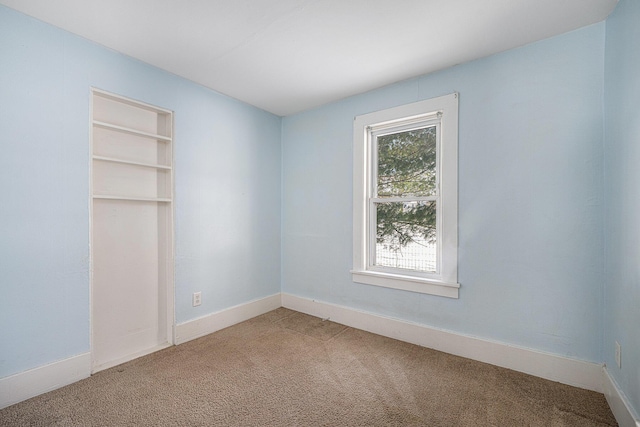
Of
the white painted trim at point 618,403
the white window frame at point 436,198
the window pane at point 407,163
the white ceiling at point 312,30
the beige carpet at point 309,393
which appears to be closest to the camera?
the white painted trim at point 618,403

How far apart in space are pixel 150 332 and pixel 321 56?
112 inches

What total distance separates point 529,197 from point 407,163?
1.06 m

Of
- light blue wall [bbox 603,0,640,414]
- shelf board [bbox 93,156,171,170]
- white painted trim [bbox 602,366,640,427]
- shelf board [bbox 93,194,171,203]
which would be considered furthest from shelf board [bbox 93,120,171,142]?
white painted trim [bbox 602,366,640,427]

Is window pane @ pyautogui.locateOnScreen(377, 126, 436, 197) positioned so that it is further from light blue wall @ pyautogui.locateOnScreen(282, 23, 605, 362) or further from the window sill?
the window sill

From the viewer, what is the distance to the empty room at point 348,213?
1.78m

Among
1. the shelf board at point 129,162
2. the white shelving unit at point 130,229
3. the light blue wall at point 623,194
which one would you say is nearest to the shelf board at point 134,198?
the white shelving unit at point 130,229

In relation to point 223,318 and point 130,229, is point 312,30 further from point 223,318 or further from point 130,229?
point 223,318

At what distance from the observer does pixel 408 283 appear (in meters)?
2.72

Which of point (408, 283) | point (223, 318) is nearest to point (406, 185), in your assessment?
point (408, 283)

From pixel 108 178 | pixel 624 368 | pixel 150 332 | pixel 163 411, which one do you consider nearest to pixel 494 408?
pixel 624 368

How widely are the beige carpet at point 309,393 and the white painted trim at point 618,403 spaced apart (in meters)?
0.06

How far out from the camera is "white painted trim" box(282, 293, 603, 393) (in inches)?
77.3

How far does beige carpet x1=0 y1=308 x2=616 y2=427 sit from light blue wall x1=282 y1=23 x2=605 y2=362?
14.8 inches

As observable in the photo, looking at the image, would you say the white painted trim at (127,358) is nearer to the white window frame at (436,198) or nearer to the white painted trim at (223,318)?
the white painted trim at (223,318)
